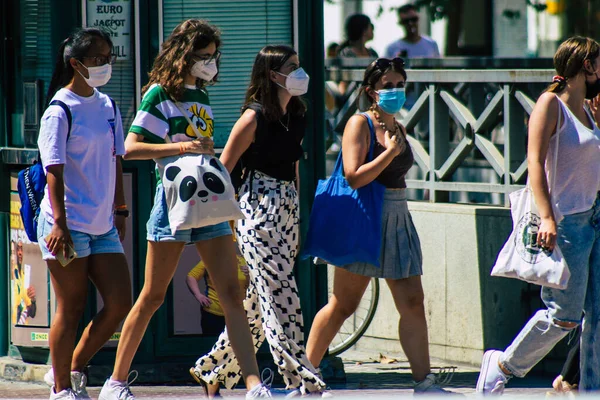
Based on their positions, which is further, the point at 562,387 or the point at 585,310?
the point at 562,387

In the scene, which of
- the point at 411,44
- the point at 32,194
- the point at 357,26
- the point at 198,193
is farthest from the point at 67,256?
the point at 411,44

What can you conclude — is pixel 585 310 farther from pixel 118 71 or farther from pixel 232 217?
pixel 118 71

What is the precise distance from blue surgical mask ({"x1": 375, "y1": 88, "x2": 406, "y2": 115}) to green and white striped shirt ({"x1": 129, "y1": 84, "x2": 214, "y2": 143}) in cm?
99

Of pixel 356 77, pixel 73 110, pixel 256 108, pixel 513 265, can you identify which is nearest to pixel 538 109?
pixel 513 265

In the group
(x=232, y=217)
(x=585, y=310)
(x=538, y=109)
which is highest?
(x=538, y=109)

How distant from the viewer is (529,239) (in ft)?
20.9

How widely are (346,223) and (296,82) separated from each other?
2.58 ft

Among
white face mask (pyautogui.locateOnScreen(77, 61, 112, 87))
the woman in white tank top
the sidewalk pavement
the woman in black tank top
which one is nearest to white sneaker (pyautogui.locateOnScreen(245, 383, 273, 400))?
the woman in black tank top

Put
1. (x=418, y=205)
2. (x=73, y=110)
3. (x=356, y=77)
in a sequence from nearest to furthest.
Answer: (x=73, y=110)
(x=418, y=205)
(x=356, y=77)

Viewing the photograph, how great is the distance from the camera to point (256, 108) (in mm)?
6770

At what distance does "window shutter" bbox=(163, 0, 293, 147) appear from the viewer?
7770 millimetres

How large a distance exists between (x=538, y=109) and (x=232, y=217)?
5.18ft

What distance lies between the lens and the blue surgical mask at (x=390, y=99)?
689 centimetres

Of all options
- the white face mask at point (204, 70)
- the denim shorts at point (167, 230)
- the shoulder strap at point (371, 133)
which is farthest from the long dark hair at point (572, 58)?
the denim shorts at point (167, 230)
